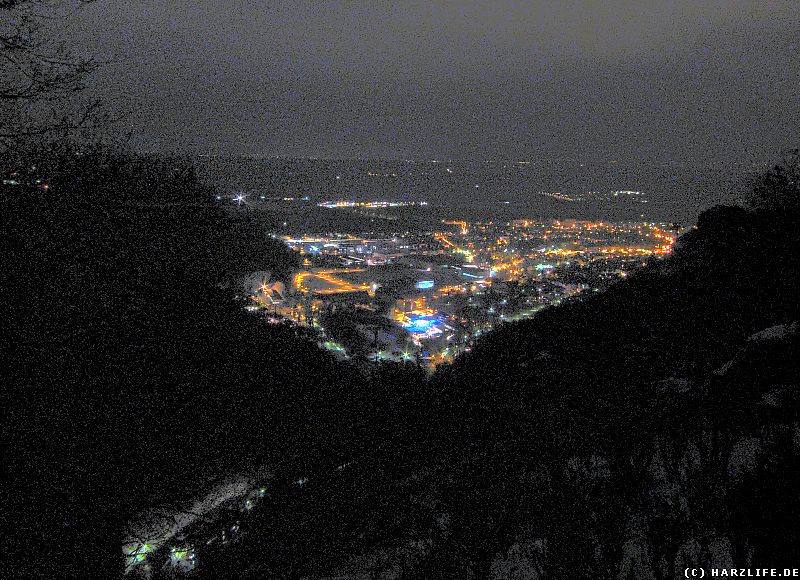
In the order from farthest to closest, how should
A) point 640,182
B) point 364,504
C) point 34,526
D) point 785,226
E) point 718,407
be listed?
1. point 640,182
2. point 785,226
3. point 364,504
4. point 34,526
5. point 718,407

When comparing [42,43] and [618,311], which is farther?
[618,311]

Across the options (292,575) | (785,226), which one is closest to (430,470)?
(292,575)

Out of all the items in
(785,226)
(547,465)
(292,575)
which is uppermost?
(785,226)

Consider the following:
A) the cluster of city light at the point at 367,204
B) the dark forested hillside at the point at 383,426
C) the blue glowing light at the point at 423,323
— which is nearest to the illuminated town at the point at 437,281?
the blue glowing light at the point at 423,323

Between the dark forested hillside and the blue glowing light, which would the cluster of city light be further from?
the dark forested hillside

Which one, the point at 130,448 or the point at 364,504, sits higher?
the point at 130,448

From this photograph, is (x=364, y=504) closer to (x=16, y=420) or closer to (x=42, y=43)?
(x=16, y=420)

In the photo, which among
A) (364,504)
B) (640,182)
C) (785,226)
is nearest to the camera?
(364,504)
